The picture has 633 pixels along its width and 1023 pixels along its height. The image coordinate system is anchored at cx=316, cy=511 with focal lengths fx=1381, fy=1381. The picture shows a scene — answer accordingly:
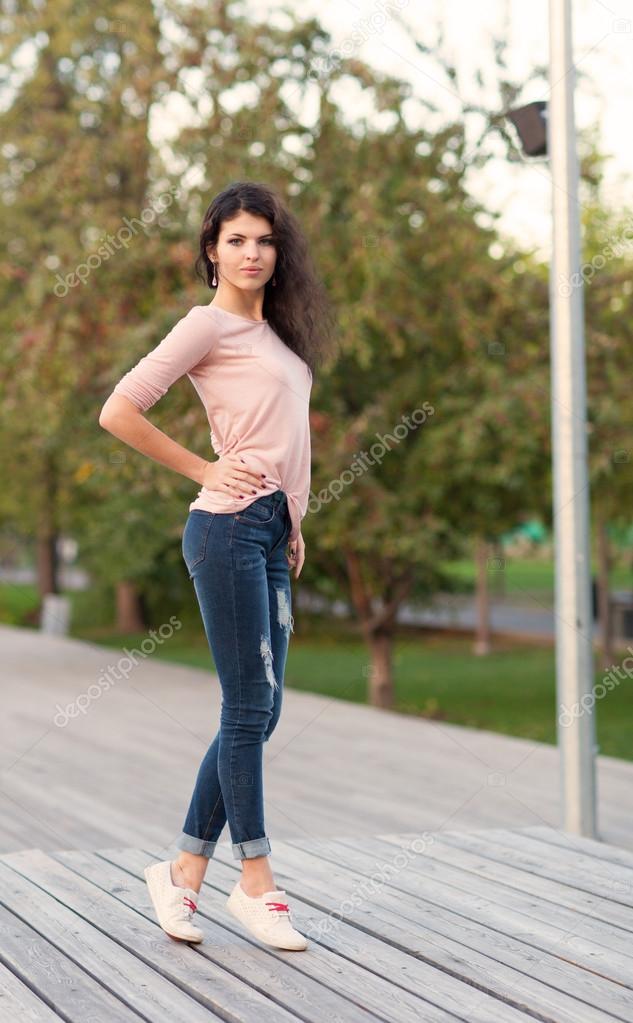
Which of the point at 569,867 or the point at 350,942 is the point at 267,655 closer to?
the point at 350,942

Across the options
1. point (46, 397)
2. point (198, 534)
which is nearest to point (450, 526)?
point (46, 397)

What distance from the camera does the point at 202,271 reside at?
3.24 metres

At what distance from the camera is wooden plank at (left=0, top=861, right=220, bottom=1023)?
106 inches

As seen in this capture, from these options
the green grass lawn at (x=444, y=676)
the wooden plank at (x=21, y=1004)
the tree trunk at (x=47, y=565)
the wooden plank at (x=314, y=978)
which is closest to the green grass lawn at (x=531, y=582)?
the green grass lawn at (x=444, y=676)

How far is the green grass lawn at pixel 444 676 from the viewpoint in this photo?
11.8m

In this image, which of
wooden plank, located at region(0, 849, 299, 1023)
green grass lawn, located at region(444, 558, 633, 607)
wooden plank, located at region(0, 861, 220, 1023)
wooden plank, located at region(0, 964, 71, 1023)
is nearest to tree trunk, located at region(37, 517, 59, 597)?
green grass lawn, located at region(444, 558, 633, 607)

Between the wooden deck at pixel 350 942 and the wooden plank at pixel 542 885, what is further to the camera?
the wooden plank at pixel 542 885

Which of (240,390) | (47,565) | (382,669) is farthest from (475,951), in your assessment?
(47,565)

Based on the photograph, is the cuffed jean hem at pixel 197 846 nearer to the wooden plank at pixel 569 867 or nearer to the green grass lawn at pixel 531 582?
the wooden plank at pixel 569 867

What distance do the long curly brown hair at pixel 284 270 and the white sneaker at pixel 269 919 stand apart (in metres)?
1.20

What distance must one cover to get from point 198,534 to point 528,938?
1219mm

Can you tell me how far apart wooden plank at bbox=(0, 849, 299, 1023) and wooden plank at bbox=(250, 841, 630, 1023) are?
45 cm

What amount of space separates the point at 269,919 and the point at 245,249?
147 centimetres

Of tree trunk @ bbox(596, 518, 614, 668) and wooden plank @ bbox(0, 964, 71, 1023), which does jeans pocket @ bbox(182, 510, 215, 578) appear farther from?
tree trunk @ bbox(596, 518, 614, 668)
